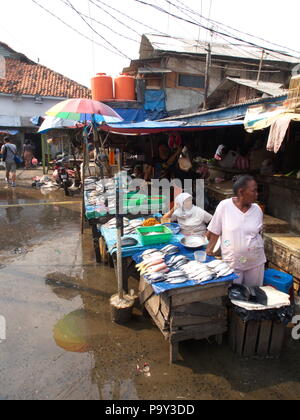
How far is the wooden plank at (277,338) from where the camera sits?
2.98 m

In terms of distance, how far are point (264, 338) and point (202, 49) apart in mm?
18216

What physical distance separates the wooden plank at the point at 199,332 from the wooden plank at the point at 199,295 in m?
0.32

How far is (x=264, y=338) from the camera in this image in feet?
9.90

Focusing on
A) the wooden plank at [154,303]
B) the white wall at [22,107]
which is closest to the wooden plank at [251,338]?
the wooden plank at [154,303]

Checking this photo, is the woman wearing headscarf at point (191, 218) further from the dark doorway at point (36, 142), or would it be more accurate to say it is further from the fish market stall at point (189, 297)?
the dark doorway at point (36, 142)

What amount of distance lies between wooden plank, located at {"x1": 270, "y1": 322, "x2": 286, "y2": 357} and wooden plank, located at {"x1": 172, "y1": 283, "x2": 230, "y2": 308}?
621 millimetres

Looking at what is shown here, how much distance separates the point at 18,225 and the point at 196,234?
5637mm

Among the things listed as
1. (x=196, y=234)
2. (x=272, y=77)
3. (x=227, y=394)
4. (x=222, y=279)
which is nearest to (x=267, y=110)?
(x=196, y=234)

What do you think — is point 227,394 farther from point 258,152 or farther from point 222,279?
point 258,152

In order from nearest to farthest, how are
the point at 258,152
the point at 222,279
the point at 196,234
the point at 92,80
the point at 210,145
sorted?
the point at 222,279, the point at 196,234, the point at 258,152, the point at 210,145, the point at 92,80

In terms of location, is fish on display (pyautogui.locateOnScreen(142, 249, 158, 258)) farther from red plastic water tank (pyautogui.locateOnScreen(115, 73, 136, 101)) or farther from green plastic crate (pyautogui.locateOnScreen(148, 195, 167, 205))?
red plastic water tank (pyautogui.locateOnScreen(115, 73, 136, 101))

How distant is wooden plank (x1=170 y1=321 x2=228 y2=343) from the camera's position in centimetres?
295

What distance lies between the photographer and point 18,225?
25.9ft

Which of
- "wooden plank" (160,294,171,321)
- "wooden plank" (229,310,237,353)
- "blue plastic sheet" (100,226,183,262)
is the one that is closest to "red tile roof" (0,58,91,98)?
"blue plastic sheet" (100,226,183,262)
